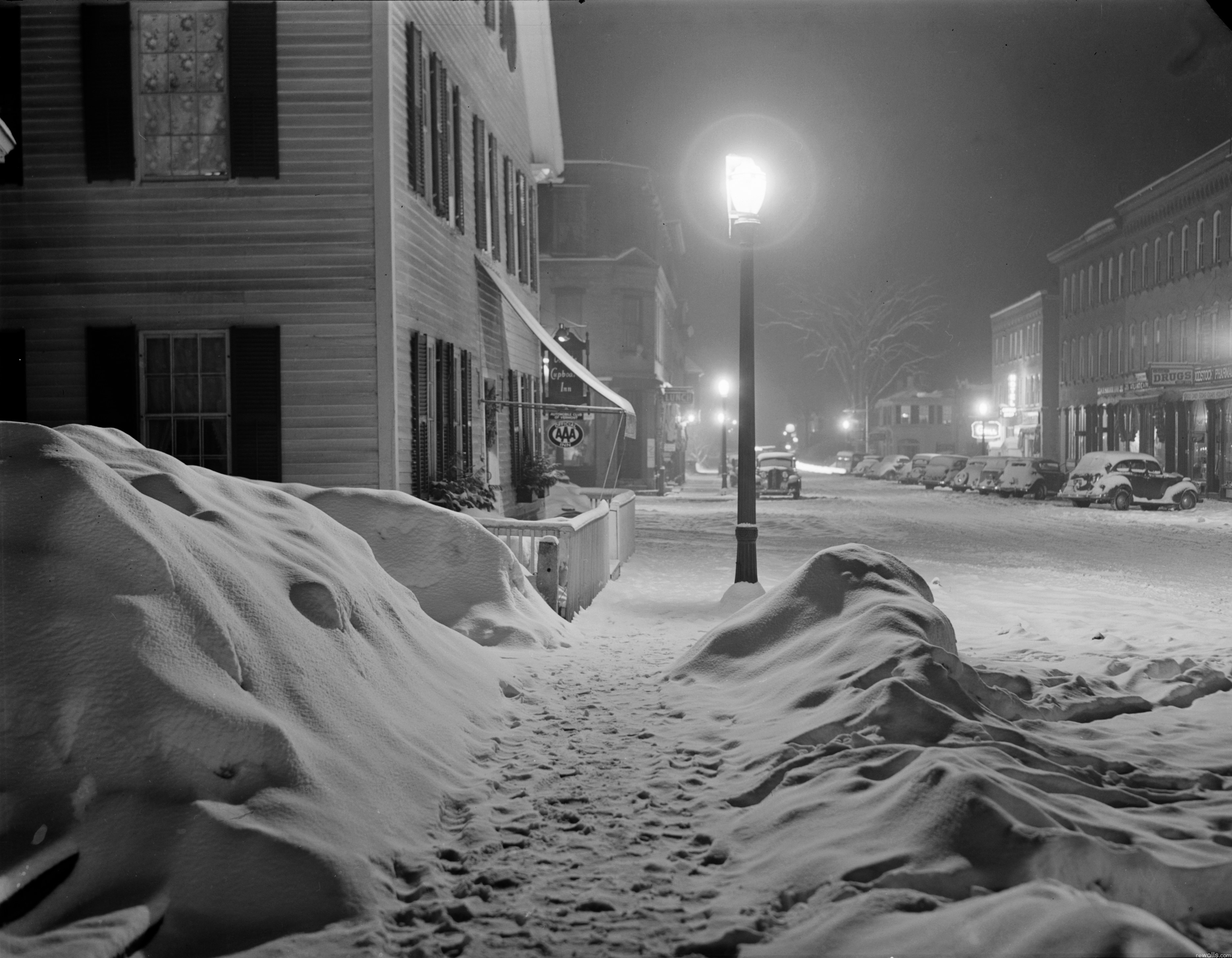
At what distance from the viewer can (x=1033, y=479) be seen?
41.8m

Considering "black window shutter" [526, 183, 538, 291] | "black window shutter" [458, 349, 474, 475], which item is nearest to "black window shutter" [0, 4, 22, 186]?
"black window shutter" [458, 349, 474, 475]

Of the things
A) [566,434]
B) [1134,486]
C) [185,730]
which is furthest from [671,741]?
[1134,486]

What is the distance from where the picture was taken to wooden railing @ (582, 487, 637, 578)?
15180mm

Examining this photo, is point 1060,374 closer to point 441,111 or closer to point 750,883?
point 441,111

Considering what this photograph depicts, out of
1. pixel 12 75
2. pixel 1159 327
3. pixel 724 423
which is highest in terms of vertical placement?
pixel 1159 327

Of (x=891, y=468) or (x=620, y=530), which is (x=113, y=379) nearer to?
(x=620, y=530)

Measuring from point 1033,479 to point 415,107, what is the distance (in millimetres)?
33077

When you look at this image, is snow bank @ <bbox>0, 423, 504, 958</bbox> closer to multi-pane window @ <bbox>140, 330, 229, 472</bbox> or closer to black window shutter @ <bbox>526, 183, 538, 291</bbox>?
multi-pane window @ <bbox>140, 330, 229, 472</bbox>

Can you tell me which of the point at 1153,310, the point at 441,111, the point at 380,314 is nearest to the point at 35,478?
the point at 380,314

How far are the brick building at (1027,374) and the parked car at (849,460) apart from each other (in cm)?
935

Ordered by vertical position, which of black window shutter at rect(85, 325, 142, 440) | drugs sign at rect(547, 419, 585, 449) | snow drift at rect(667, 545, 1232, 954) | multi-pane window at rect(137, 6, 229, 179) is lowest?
snow drift at rect(667, 545, 1232, 954)

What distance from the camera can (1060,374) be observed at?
67.8 meters

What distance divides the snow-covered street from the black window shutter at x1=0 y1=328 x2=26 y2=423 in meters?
6.92

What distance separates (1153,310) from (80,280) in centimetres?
4863
